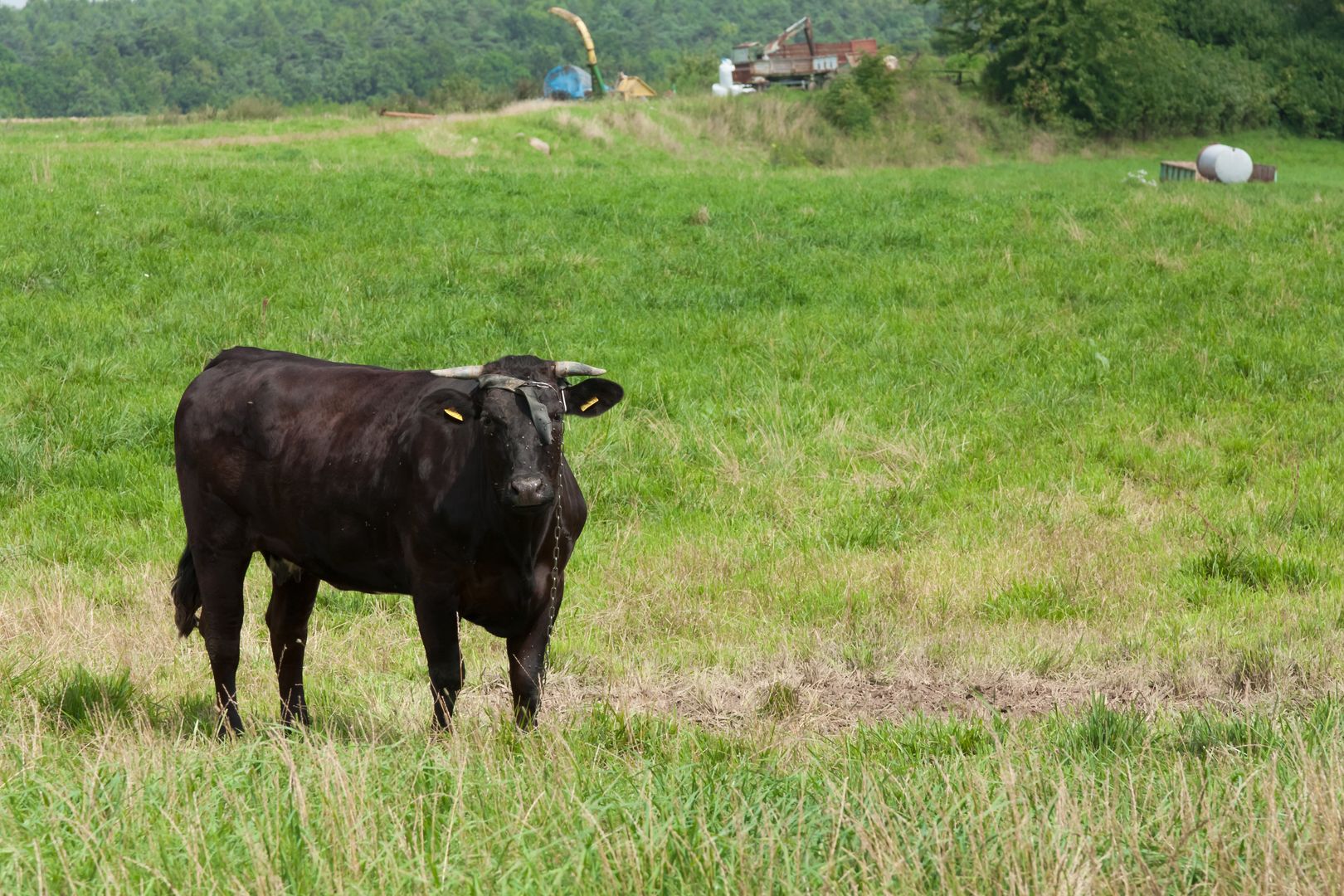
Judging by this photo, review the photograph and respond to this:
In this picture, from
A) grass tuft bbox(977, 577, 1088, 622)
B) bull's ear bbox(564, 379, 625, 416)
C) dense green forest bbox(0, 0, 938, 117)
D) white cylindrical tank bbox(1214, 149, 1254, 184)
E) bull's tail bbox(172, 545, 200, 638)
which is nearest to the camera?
bull's ear bbox(564, 379, 625, 416)

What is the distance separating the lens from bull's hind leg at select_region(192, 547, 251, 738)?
6383 millimetres

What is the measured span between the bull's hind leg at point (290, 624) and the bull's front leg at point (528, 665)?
126 cm

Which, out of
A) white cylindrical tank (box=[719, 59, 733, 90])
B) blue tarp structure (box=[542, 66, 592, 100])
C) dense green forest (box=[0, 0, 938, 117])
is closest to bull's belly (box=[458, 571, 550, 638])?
white cylindrical tank (box=[719, 59, 733, 90])

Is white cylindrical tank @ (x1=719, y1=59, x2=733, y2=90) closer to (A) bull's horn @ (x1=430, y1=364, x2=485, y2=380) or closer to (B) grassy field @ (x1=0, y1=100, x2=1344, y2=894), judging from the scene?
(B) grassy field @ (x1=0, y1=100, x2=1344, y2=894)

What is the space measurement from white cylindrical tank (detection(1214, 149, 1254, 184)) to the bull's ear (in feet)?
99.8

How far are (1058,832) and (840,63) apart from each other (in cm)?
5385

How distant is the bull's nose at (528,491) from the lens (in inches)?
199

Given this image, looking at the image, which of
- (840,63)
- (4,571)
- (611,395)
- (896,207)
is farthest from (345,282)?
(840,63)

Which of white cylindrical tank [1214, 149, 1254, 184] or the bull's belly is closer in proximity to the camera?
the bull's belly

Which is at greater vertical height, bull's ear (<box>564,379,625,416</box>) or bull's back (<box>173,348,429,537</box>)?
bull's ear (<box>564,379,625,416</box>)

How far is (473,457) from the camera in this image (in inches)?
220

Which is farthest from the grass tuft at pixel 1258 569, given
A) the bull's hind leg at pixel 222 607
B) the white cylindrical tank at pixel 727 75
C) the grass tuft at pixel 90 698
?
the white cylindrical tank at pixel 727 75

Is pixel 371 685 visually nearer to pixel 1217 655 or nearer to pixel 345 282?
pixel 1217 655

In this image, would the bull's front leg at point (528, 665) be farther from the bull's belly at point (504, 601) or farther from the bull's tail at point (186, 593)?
the bull's tail at point (186, 593)
